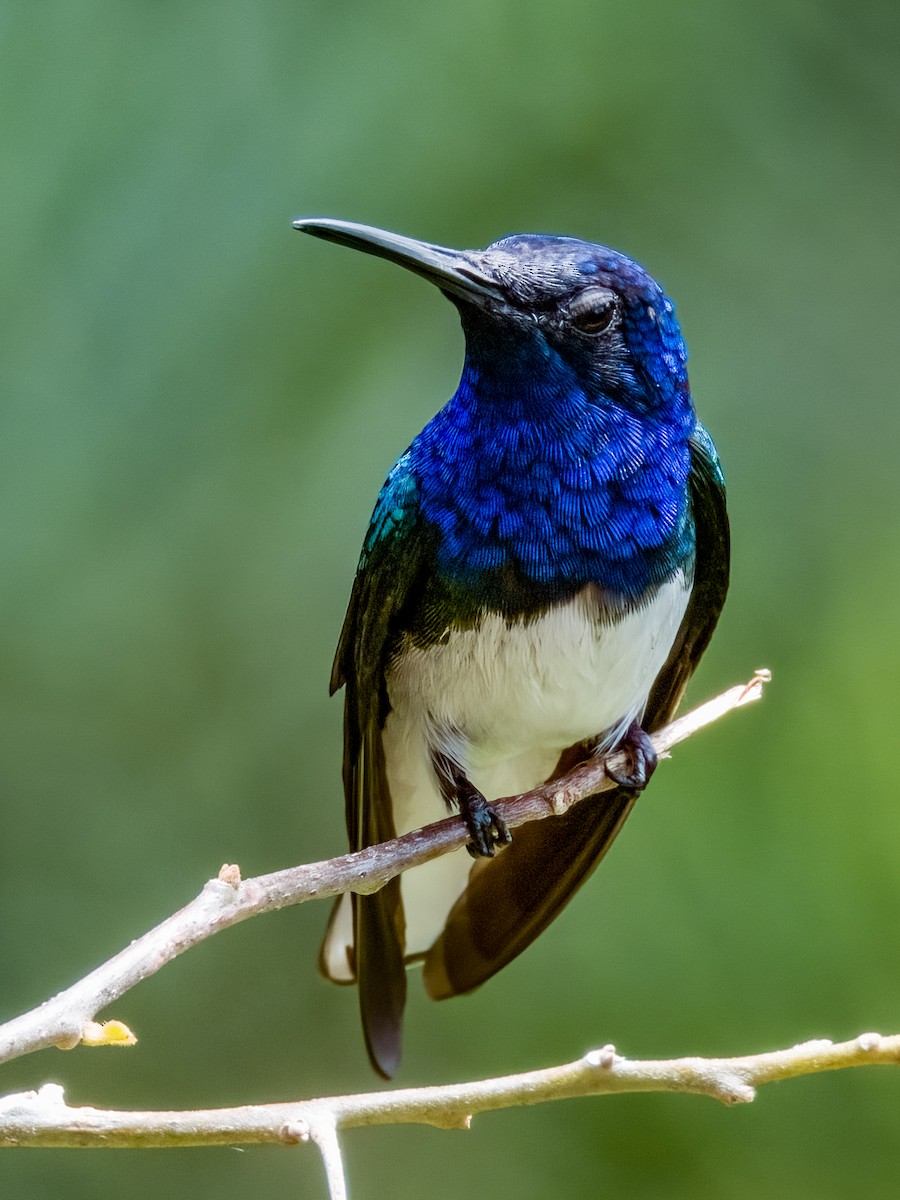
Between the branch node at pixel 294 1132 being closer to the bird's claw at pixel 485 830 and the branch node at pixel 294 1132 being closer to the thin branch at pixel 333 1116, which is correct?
the thin branch at pixel 333 1116

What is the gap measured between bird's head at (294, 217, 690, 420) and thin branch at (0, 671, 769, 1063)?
50 centimetres

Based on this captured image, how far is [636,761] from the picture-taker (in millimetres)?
2516

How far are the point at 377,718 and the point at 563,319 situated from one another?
2.50 feet

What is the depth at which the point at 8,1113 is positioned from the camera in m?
1.43

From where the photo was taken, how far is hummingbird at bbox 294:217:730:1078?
7.24 feet

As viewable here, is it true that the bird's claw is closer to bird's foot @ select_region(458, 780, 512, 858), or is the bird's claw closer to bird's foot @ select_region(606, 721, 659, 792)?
bird's foot @ select_region(458, 780, 512, 858)

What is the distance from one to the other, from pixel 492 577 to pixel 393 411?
1.30 meters

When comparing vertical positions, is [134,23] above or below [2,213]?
above

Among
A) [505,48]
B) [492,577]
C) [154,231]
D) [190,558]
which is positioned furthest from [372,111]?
→ [492,577]

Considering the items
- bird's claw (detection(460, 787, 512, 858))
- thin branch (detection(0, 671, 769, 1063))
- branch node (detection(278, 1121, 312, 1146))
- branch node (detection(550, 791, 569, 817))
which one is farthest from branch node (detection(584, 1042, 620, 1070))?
bird's claw (detection(460, 787, 512, 858))

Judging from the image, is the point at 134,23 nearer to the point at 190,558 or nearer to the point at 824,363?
the point at 190,558

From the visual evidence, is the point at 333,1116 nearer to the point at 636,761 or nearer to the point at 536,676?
the point at 536,676

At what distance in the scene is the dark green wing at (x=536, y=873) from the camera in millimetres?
2709

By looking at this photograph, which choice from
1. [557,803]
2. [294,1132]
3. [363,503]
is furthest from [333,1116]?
[363,503]
